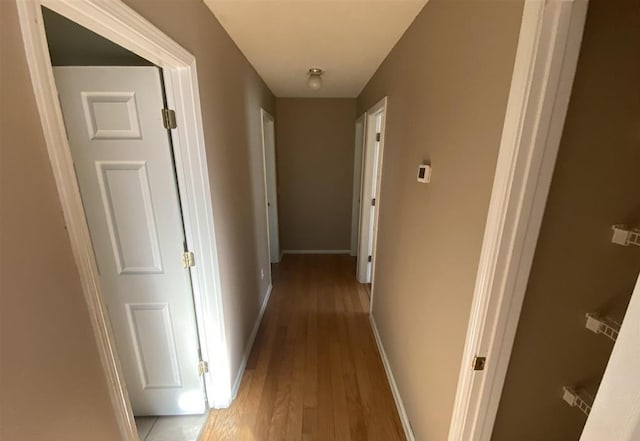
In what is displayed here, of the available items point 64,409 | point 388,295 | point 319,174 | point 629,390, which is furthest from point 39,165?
point 319,174

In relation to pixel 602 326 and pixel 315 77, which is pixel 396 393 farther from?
pixel 315 77

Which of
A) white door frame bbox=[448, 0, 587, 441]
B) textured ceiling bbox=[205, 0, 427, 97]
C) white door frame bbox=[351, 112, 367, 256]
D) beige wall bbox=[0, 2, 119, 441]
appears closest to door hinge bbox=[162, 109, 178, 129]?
textured ceiling bbox=[205, 0, 427, 97]

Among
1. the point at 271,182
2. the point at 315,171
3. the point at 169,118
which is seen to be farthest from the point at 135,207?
the point at 315,171

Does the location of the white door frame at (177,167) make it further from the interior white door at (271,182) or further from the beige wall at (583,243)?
the interior white door at (271,182)

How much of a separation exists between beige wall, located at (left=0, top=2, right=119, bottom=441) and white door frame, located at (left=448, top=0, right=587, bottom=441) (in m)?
1.12

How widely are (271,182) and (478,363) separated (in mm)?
3208

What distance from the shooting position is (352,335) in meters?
2.51

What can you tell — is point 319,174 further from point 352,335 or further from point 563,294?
point 563,294

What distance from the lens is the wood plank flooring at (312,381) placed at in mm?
1652

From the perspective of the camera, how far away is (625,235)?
2.64 ft

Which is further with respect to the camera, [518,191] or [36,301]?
[518,191]

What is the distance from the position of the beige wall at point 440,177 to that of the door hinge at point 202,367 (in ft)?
4.14

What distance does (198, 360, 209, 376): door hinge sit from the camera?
1640mm

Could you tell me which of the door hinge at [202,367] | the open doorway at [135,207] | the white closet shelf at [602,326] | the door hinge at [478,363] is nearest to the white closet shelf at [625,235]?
the white closet shelf at [602,326]
